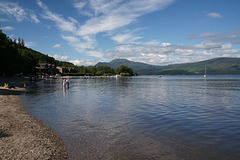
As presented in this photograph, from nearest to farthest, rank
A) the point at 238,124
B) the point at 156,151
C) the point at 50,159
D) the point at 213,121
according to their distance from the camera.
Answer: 1. the point at 50,159
2. the point at 156,151
3. the point at 238,124
4. the point at 213,121

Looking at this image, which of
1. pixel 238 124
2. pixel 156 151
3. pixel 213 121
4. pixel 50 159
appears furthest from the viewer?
pixel 213 121

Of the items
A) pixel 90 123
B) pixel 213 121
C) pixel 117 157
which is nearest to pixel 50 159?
pixel 117 157

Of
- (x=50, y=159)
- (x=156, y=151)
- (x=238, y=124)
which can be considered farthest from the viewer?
(x=238, y=124)

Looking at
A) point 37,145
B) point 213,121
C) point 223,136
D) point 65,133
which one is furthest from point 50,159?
point 213,121

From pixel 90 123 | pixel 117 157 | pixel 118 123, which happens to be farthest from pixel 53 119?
pixel 117 157

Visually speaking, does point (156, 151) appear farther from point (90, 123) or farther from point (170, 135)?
point (90, 123)

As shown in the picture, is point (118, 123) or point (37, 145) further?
point (118, 123)

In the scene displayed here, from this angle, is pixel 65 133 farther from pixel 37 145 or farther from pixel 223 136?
pixel 223 136

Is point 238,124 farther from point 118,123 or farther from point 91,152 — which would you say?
point 91,152

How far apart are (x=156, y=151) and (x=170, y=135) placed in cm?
298

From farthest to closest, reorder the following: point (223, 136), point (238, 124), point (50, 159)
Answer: point (238, 124)
point (223, 136)
point (50, 159)

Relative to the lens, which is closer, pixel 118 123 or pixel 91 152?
pixel 91 152

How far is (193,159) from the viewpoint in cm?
865

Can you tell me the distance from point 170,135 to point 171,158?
3465 millimetres
